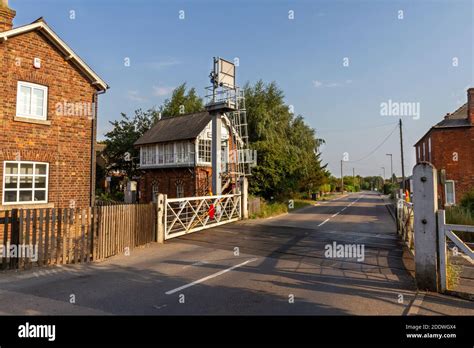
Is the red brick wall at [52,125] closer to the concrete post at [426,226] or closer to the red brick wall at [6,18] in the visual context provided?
the red brick wall at [6,18]

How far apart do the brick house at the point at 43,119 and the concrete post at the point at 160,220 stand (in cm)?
304

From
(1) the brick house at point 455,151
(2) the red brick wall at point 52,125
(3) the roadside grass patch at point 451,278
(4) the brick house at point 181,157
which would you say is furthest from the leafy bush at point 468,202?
(2) the red brick wall at point 52,125

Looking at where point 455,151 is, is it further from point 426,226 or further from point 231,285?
point 231,285

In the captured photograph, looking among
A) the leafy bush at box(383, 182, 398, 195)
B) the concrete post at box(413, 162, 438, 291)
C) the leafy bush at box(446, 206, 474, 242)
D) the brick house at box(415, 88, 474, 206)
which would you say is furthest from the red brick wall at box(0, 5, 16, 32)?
the leafy bush at box(383, 182, 398, 195)

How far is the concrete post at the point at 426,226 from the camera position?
6215mm

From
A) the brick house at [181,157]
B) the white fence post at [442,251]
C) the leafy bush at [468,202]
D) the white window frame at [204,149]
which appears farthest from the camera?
the white window frame at [204,149]

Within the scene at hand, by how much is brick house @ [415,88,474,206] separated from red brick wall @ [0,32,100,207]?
899 inches

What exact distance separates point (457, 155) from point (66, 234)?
25.4 metres

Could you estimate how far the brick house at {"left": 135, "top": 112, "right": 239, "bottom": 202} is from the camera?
84.5ft

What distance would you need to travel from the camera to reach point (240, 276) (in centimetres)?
735

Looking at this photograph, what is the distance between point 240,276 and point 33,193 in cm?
838
